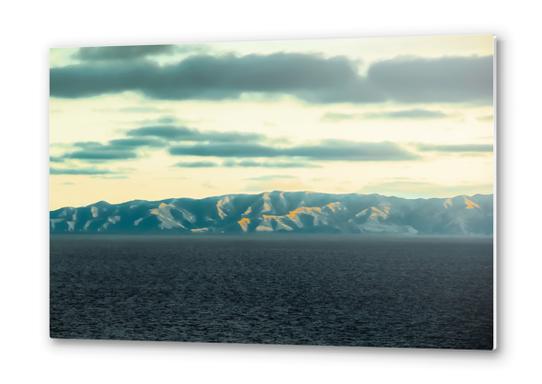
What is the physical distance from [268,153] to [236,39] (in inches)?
118

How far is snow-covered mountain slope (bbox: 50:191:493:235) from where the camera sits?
14.7 metres

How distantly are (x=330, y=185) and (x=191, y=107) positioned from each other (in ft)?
13.1

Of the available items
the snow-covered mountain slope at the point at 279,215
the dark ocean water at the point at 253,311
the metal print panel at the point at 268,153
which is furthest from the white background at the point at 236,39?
the snow-covered mountain slope at the point at 279,215

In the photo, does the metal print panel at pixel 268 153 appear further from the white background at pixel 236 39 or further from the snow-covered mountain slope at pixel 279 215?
the white background at pixel 236 39

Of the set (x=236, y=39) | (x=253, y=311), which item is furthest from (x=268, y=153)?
(x=253, y=311)

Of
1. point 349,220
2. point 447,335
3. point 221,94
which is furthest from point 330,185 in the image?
point 447,335

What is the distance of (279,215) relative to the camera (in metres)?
17.9

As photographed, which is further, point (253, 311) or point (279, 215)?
point (279, 215)

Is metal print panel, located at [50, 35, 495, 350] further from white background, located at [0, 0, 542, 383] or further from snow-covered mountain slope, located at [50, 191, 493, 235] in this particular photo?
white background, located at [0, 0, 542, 383]

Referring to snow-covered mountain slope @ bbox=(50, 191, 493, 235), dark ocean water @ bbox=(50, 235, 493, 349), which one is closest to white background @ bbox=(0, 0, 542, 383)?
dark ocean water @ bbox=(50, 235, 493, 349)

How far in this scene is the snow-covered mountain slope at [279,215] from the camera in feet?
48.3

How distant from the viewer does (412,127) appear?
45.7ft

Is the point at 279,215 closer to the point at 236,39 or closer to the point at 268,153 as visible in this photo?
the point at 268,153
